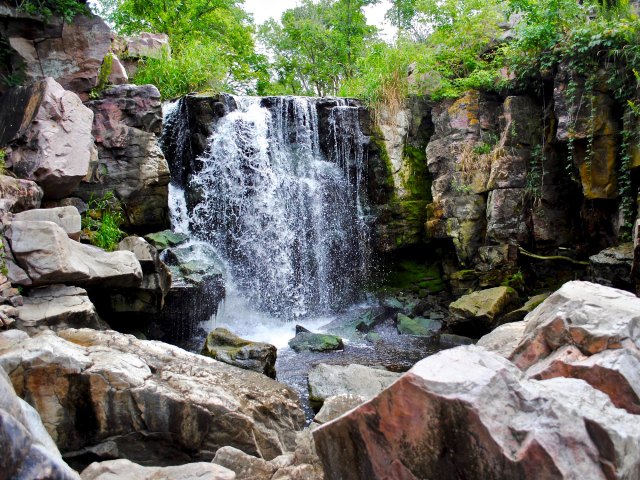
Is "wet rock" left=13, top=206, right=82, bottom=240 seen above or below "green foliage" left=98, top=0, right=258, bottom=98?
below

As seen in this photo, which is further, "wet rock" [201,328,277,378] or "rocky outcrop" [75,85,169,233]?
"rocky outcrop" [75,85,169,233]

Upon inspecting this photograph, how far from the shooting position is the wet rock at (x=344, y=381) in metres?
6.63

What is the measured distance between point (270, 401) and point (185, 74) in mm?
10881

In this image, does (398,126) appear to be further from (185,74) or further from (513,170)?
(185,74)

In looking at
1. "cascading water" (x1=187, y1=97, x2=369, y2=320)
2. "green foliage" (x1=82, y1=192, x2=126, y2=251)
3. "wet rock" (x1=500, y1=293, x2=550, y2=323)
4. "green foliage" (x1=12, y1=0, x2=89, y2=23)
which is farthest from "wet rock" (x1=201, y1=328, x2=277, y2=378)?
"green foliage" (x1=12, y1=0, x2=89, y2=23)

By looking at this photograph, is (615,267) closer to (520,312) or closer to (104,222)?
(520,312)

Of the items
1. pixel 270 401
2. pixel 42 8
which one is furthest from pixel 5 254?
pixel 42 8

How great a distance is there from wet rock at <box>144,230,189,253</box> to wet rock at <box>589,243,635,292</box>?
737 centimetres

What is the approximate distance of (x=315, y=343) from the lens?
9.35 m

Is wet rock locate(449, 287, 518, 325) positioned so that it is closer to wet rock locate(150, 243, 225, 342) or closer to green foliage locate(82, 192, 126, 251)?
wet rock locate(150, 243, 225, 342)

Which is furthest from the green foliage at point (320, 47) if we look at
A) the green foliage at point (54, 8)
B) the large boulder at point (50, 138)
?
the large boulder at point (50, 138)

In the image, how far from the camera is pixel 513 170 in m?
11.3

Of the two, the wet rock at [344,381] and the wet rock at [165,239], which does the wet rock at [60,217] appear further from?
the wet rock at [344,381]

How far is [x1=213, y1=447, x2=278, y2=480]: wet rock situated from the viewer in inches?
131
